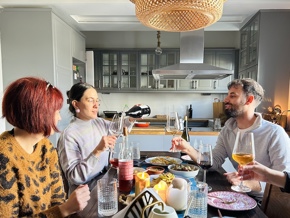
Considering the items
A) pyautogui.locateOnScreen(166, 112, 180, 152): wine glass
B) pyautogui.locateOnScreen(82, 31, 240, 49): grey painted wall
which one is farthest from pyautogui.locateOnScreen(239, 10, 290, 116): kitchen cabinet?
pyautogui.locateOnScreen(166, 112, 180, 152): wine glass

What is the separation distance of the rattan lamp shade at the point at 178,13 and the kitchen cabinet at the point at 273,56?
2.03 metres

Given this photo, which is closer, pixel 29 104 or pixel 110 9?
pixel 29 104

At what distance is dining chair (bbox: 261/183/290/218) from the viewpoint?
1.04 m

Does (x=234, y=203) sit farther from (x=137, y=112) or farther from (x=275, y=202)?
(x=137, y=112)

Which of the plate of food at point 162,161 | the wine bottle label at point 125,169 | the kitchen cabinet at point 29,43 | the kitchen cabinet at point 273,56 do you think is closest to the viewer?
the wine bottle label at point 125,169

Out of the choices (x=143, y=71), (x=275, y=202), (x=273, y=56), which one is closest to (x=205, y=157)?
(x=275, y=202)

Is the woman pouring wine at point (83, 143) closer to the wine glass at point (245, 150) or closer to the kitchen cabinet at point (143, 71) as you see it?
the wine glass at point (245, 150)

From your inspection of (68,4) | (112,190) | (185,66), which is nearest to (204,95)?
(185,66)

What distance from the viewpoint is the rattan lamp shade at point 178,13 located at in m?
1.19

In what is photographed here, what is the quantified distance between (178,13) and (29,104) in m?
1.07

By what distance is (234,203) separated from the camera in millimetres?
1020

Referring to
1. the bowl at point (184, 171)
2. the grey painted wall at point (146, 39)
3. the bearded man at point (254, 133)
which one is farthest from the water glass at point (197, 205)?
the grey painted wall at point (146, 39)

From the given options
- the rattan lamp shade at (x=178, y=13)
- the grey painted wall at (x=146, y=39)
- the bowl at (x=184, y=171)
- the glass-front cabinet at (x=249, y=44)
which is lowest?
the bowl at (x=184, y=171)

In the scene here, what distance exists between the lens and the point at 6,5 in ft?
9.62
